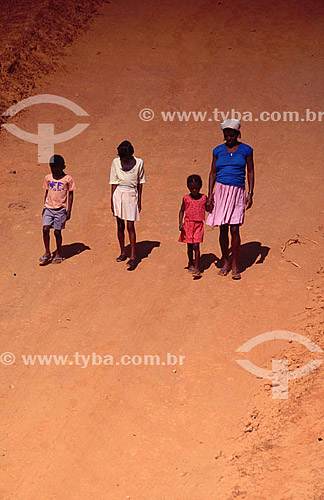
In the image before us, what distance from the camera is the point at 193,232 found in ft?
26.8

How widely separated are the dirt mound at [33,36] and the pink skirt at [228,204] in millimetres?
6769

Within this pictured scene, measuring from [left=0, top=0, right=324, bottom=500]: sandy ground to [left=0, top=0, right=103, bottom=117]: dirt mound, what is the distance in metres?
0.54

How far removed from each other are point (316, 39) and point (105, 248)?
8646mm

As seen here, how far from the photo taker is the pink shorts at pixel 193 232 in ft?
26.7

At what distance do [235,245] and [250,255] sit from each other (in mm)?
756

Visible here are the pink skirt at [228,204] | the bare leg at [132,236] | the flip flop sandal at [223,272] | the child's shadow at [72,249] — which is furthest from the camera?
the child's shadow at [72,249]

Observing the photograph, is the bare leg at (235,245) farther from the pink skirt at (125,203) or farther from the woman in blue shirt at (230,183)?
the pink skirt at (125,203)

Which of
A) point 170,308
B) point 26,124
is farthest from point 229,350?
point 26,124

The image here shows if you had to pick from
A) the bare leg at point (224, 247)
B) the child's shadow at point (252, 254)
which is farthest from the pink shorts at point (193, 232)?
the child's shadow at point (252, 254)

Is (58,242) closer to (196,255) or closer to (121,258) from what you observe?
(121,258)

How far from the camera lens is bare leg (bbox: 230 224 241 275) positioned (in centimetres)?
812

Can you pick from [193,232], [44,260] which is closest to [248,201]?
[193,232]

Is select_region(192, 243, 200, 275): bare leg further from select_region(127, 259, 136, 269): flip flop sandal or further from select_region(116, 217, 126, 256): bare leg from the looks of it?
select_region(116, 217, 126, 256): bare leg

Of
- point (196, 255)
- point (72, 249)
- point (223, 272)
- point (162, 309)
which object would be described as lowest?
point (162, 309)
